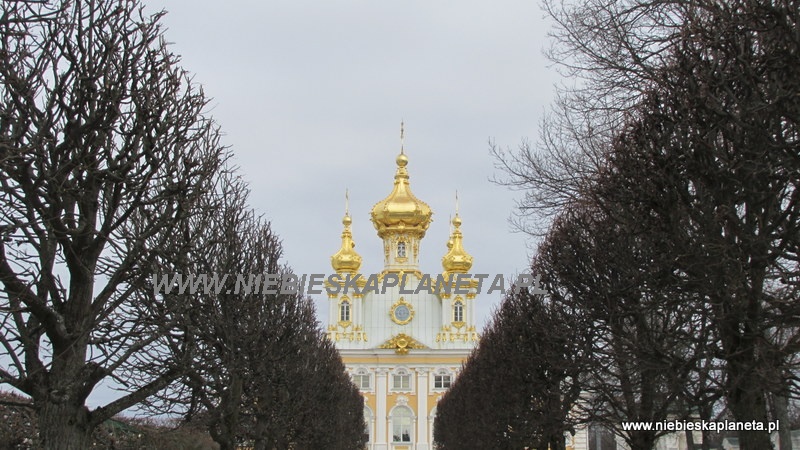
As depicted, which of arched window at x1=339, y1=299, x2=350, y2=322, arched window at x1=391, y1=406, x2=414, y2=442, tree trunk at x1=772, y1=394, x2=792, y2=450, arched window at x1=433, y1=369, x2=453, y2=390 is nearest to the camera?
tree trunk at x1=772, y1=394, x2=792, y2=450

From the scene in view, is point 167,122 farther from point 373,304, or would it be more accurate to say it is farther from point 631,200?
point 373,304

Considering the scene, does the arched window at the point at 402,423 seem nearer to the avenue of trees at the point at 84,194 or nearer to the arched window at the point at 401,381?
the arched window at the point at 401,381

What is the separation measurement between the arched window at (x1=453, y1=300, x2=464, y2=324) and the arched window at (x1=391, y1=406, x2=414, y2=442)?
27.1ft

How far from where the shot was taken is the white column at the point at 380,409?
76438mm

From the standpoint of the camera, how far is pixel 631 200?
41.3ft

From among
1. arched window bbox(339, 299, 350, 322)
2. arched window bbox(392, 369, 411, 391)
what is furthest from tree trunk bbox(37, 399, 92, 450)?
arched window bbox(339, 299, 350, 322)

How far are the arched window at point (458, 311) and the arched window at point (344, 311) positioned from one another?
334 inches

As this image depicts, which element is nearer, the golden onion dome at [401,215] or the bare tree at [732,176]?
the bare tree at [732,176]

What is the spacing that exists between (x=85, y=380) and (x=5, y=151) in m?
2.76

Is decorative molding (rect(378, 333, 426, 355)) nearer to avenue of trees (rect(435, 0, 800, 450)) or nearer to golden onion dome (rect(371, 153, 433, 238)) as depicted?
golden onion dome (rect(371, 153, 433, 238))

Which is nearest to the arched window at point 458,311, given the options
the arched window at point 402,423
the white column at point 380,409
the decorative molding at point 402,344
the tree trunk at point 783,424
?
the decorative molding at point 402,344

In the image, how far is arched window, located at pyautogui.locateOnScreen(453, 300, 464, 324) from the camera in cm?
7981

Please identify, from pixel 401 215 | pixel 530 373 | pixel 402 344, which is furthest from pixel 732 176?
pixel 401 215

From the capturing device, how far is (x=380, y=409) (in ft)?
253
